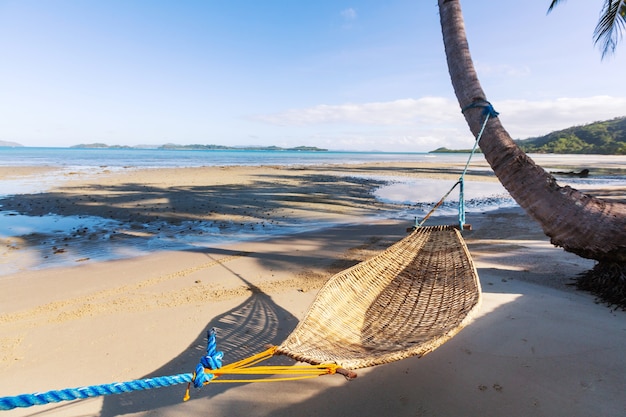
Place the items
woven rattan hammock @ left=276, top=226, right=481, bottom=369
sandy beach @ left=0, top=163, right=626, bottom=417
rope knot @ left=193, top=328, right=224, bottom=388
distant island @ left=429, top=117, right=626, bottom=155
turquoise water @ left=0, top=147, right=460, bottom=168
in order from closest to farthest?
rope knot @ left=193, top=328, right=224, bottom=388, woven rattan hammock @ left=276, top=226, right=481, bottom=369, sandy beach @ left=0, top=163, right=626, bottom=417, turquoise water @ left=0, top=147, right=460, bottom=168, distant island @ left=429, top=117, right=626, bottom=155

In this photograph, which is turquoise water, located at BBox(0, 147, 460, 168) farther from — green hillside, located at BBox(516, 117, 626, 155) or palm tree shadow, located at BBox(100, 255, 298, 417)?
green hillside, located at BBox(516, 117, 626, 155)

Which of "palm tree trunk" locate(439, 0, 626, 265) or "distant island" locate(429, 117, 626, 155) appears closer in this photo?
"palm tree trunk" locate(439, 0, 626, 265)

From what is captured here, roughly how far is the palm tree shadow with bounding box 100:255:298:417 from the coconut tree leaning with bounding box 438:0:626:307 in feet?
10.2

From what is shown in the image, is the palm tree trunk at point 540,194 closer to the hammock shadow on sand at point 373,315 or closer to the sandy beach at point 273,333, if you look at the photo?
the sandy beach at point 273,333

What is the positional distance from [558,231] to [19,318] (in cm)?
638

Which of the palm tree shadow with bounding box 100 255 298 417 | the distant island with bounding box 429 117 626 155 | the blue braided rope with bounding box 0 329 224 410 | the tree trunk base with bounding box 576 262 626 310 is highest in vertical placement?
the distant island with bounding box 429 117 626 155

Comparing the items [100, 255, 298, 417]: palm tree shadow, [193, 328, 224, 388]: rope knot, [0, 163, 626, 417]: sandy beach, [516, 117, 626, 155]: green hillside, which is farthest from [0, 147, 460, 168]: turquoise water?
[516, 117, 626, 155]: green hillside

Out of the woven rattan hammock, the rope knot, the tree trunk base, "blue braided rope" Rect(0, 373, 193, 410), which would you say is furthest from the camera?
the tree trunk base

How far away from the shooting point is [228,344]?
3.47 meters

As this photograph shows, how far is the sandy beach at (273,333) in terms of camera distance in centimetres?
256

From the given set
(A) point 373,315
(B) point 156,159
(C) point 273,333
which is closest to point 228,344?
(C) point 273,333

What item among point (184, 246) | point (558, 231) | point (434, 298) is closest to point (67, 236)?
point (184, 246)

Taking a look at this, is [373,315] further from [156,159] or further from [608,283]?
[156,159]

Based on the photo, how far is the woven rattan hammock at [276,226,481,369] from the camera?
233 centimetres
